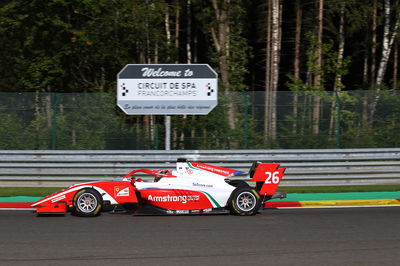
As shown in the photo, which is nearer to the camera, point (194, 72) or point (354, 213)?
point (354, 213)

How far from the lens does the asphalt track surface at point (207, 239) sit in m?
6.94

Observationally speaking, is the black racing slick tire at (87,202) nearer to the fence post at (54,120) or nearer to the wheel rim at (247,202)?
the wheel rim at (247,202)

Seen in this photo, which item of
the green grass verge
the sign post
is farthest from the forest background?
the green grass verge

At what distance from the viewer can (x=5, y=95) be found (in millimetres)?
14461

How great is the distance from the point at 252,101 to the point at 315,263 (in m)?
8.09

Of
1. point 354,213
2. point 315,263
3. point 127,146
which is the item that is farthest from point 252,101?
point 315,263

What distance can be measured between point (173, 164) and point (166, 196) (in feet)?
11.3

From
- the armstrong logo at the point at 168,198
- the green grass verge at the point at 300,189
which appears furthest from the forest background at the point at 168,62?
the armstrong logo at the point at 168,198

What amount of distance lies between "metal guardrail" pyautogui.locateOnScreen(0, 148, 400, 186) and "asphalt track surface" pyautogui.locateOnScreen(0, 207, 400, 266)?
9.09 feet

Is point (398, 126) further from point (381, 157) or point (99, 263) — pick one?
point (99, 263)

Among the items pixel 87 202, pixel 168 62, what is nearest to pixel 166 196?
pixel 87 202

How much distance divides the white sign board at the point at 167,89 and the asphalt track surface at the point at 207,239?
14.8ft

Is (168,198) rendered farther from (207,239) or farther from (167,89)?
(167,89)

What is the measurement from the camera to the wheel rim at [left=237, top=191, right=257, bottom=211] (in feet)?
32.8
